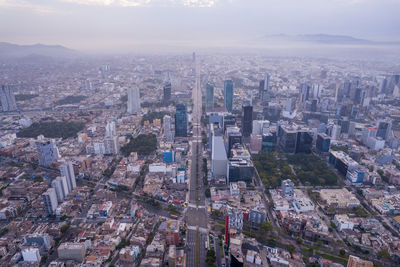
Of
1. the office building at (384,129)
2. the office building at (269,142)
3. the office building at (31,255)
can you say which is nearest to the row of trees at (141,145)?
the office building at (269,142)

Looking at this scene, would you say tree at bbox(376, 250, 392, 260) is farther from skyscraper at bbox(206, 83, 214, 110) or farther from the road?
skyscraper at bbox(206, 83, 214, 110)

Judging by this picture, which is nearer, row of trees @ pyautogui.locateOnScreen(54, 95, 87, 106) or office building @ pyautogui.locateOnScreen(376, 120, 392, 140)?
office building @ pyautogui.locateOnScreen(376, 120, 392, 140)

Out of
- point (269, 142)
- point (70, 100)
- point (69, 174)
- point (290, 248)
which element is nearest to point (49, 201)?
point (69, 174)

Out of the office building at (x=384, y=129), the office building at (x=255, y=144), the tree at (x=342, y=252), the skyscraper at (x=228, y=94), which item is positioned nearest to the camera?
the tree at (x=342, y=252)

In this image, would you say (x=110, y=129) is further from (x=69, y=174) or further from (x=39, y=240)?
(x=39, y=240)

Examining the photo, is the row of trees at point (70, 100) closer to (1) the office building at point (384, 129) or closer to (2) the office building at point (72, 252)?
(2) the office building at point (72, 252)

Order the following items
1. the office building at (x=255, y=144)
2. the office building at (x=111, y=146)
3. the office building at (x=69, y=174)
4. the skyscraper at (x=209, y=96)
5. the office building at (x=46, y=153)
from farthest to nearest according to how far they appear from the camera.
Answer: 1. the skyscraper at (x=209, y=96)
2. the office building at (x=255, y=144)
3. the office building at (x=111, y=146)
4. the office building at (x=46, y=153)
5. the office building at (x=69, y=174)

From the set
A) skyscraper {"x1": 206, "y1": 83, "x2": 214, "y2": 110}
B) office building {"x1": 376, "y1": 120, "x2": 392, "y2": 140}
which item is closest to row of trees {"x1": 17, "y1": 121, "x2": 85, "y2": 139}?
skyscraper {"x1": 206, "y1": 83, "x2": 214, "y2": 110}
